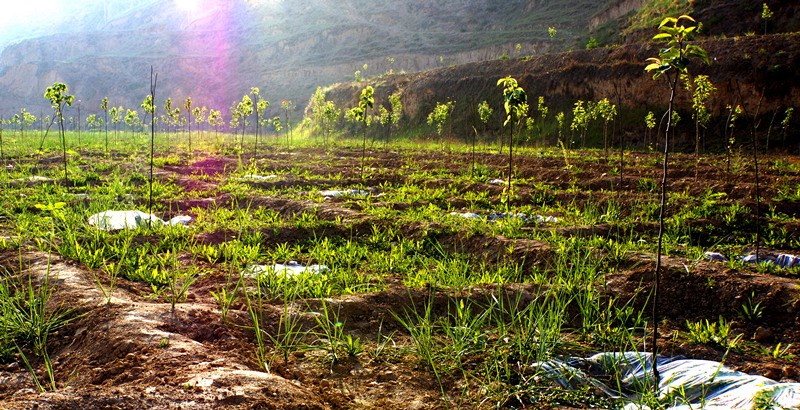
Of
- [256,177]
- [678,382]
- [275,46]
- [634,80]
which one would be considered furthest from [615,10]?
[275,46]

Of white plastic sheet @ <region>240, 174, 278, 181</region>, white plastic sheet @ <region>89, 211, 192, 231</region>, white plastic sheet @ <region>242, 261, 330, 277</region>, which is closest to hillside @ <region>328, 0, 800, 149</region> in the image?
white plastic sheet @ <region>240, 174, 278, 181</region>

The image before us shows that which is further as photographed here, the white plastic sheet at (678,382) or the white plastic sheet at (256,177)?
the white plastic sheet at (256,177)

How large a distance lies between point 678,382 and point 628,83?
3057cm

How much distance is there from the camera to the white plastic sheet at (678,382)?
2.85m

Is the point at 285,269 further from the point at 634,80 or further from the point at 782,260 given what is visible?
the point at 634,80

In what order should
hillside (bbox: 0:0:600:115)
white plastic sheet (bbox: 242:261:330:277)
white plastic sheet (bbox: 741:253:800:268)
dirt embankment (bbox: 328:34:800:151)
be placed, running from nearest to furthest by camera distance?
white plastic sheet (bbox: 242:261:330:277) → white plastic sheet (bbox: 741:253:800:268) → dirt embankment (bbox: 328:34:800:151) → hillside (bbox: 0:0:600:115)

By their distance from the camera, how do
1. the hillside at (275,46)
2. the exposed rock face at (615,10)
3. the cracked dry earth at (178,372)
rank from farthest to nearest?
1. the hillside at (275,46)
2. the exposed rock face at (615,10)
3. the cracked dry earth at (178,372)

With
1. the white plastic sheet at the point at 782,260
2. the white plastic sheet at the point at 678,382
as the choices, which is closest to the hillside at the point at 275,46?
the white plastic sheet at the point at 782,260

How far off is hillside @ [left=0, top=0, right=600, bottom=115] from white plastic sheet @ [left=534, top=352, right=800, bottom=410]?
64.6 m

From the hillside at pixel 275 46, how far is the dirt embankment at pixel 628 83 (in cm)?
2719

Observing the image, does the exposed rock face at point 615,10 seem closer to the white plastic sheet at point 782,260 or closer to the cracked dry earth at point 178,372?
the white plastic sheet at point 782,260

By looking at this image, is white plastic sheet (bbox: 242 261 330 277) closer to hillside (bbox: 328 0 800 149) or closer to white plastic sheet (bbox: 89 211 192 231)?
white plastic sheet (bbox: 89 211 192 231)

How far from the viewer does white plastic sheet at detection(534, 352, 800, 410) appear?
9.34 feet

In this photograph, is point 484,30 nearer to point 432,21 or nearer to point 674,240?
point 432,21
